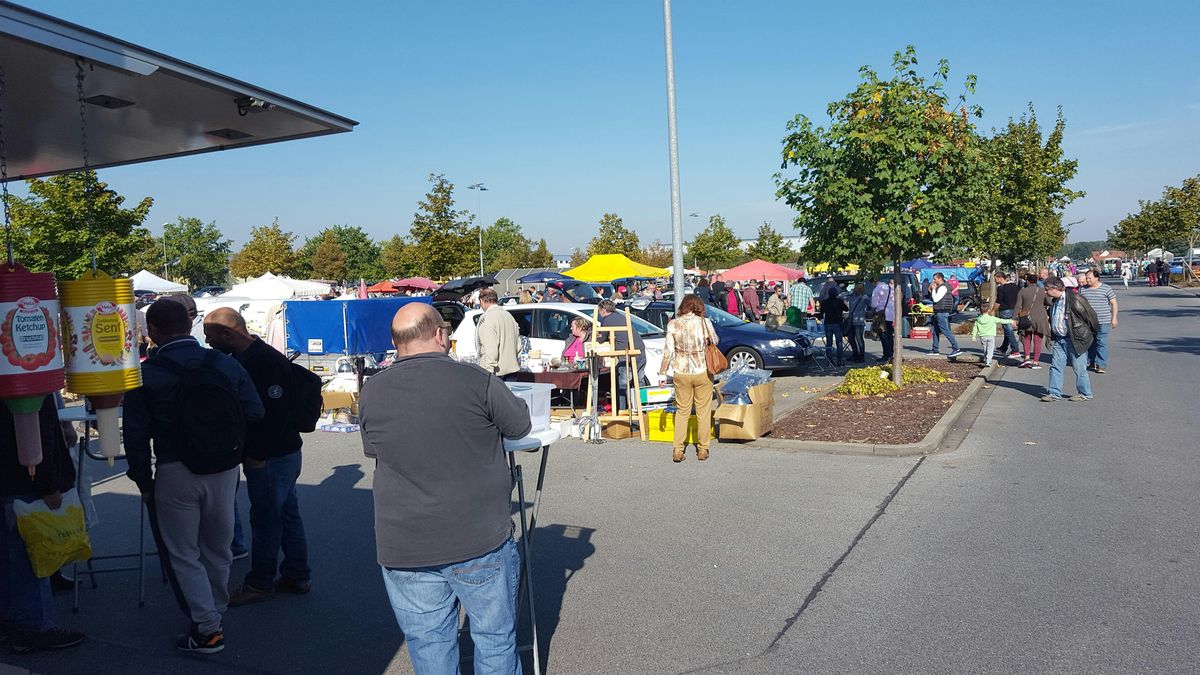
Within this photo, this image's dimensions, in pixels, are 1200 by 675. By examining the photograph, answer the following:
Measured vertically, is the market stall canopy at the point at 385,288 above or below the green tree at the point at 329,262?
below

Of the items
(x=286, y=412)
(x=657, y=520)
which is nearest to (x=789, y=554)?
(x=657, y=520)

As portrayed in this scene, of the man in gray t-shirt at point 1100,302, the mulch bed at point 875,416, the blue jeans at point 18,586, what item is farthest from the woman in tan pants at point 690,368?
the man in gray t-shirt at point 1100,302

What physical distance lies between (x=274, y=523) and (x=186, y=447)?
112cm

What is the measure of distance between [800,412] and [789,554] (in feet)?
19.1

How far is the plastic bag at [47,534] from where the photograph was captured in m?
4.68

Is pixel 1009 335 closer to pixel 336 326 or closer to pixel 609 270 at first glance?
pixel 609 270

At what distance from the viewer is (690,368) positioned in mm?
9352

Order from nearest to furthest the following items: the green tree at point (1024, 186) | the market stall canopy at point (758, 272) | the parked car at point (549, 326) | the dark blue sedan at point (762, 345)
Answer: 1. the parked car at point (549, 326)
2. the dark blue sedan at point (762, 345)
3. the green tree at point (1024, 186)
4. the market stall canopy at point (758, 272)

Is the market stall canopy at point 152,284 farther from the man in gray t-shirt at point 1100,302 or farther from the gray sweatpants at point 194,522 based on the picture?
the gray sweatpants at point 194,522

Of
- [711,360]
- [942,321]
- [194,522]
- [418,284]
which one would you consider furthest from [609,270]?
[194,522]

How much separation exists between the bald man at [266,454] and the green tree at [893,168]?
914cm

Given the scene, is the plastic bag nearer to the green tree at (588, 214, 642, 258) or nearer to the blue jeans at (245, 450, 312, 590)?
the blue jeans at (245, 450, 312, 590)

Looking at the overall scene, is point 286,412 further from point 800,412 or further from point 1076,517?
point 800,412

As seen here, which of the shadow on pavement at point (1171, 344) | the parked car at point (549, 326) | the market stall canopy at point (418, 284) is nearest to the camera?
the parked car at point (549, 326)
